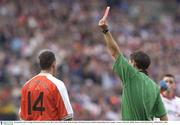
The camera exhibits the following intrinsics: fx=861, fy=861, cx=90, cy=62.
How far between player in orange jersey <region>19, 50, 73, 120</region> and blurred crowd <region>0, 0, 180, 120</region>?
9.51 metres

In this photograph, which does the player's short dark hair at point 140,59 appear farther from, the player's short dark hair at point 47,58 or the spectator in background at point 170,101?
the spectator in background at point 170,101

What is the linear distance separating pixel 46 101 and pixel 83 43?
14.2m

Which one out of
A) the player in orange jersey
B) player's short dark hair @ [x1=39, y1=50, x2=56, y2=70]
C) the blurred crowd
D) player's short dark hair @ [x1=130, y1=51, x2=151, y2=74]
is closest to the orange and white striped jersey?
the player in orange jersey

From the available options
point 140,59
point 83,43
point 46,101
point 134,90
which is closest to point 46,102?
point 46,101

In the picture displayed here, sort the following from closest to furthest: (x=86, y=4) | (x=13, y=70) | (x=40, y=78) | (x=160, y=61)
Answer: (x=40, y=78) → (x=13, y=70) → (x=160, y=61) → (x=86, y=4)

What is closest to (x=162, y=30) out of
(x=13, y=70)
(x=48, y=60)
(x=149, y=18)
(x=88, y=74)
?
(x=149, y=18)

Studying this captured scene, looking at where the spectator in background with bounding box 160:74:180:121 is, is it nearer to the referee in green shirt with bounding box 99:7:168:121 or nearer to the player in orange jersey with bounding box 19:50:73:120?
the referee in green shirt with bounding box 99:7:168:121

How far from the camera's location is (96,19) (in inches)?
1046

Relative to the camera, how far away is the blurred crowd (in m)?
22.2

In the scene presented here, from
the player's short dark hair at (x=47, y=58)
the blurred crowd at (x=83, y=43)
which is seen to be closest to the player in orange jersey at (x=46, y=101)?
the player's short dark hair at (x=47, y=58)

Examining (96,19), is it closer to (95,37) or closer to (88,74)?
(95,37)

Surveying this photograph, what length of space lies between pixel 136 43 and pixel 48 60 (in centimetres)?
1495

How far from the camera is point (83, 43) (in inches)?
982

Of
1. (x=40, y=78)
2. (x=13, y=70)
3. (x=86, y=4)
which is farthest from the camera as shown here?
(x=86, y=4)
